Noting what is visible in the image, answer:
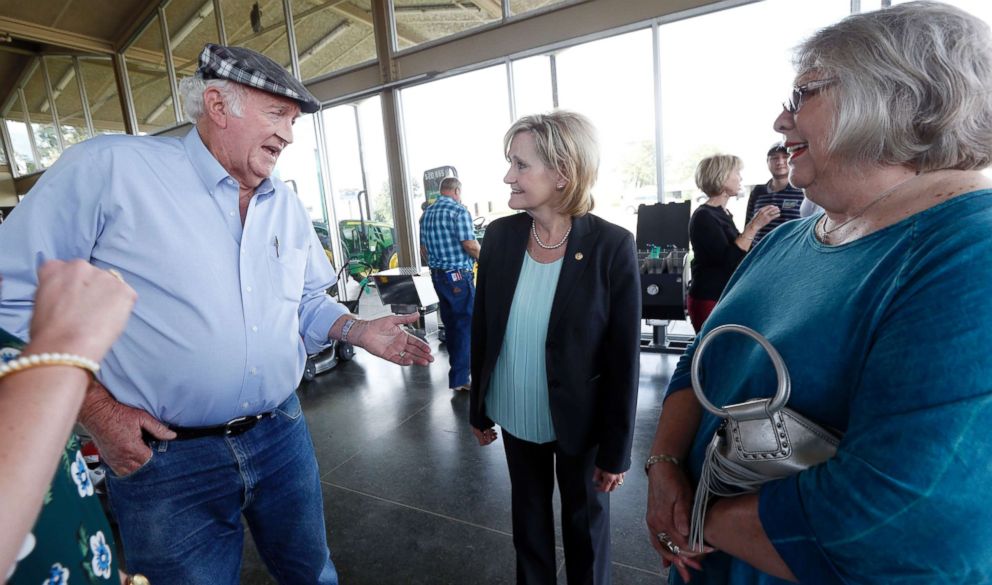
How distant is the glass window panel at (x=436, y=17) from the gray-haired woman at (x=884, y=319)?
4966mm

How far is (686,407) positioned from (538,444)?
2.11 feet

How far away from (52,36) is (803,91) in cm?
1128

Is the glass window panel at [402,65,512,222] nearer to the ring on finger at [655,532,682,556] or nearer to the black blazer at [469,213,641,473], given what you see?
the black blazer at [469,213,641,473]

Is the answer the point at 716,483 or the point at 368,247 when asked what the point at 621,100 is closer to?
the point at 716,483

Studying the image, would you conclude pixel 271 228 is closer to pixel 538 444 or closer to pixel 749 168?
pixel 538 444

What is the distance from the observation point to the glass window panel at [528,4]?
4.66m

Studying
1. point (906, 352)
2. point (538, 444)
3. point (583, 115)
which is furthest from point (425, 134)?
point (906, 352)

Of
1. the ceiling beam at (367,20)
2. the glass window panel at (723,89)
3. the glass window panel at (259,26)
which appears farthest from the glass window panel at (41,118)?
the glass window panel at (723,89)

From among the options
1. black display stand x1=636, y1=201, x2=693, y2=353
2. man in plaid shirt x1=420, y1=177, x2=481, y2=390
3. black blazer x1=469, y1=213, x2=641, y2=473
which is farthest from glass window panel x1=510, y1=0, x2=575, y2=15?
black blazer x1=469, y1=213, x2=641, y2=473

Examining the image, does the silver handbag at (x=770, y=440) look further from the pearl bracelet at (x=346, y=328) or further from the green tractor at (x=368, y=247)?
the green tractor at (x=368, y=247)

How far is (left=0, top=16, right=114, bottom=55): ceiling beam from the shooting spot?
742 centimetres

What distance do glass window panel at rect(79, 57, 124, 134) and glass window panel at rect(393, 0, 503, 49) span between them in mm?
6855

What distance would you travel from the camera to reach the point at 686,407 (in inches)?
42.4

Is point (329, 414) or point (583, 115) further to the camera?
point (329, 414)
